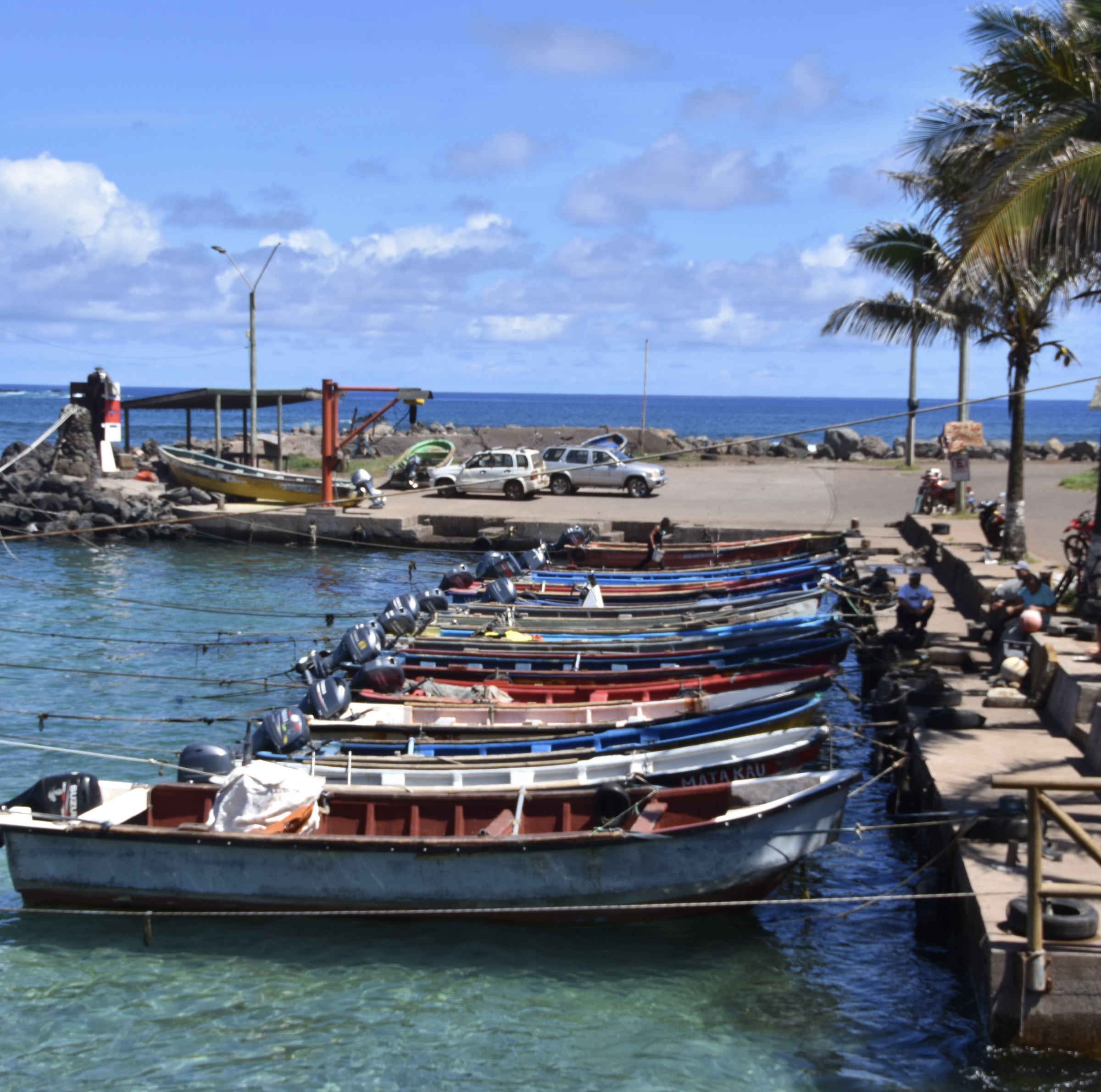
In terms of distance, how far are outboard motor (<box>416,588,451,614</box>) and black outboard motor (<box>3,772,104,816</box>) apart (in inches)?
342

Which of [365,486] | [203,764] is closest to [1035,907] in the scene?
[203,764]

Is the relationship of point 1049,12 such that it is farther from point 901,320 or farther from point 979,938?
point 901,320

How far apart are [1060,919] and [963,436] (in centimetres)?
2266

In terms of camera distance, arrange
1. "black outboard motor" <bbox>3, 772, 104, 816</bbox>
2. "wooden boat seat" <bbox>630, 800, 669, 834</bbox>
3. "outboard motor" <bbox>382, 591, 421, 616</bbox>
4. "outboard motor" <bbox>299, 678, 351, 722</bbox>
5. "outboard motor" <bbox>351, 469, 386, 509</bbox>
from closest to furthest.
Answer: "wooden boat seat" <bbox>630, 800, 669, 834</bbox>
"black outboard motor" <bbox>3, 772, 104, 816</bbox>
"outboard motor" <bbox>299, 678, 351, 722</bbox>
"outboard motor" <bbox>382, 591, 421, 616</bbox>
"outboard motor" <bbox>351, 469, 386, 509</bbox>

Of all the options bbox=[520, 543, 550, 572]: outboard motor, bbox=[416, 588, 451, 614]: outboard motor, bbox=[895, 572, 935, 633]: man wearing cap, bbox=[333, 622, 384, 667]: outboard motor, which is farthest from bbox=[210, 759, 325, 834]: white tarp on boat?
bbox=[520, 543, 550, 572]: outboard motor

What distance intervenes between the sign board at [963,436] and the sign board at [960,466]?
36 cm

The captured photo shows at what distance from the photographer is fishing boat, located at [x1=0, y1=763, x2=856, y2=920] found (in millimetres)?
10945

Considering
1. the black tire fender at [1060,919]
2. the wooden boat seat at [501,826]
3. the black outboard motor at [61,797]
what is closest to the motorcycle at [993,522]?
the wooden boat seat at [501,826]

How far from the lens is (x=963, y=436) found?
2927 cm

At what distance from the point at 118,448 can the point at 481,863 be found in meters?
→ 45.7

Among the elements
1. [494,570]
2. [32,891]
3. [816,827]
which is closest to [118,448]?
[494,570]

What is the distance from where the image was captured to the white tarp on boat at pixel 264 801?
37.8 ft

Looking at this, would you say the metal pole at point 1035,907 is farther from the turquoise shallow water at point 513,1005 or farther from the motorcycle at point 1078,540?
the motorcycle at point 1078,540

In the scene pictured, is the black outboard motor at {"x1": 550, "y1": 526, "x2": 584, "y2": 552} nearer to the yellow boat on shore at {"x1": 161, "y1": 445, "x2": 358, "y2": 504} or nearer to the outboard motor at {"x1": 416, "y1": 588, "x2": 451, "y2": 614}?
the outboard motor at {"x1": 416, "y1": 588, "x2": 451, "y2": 614}
